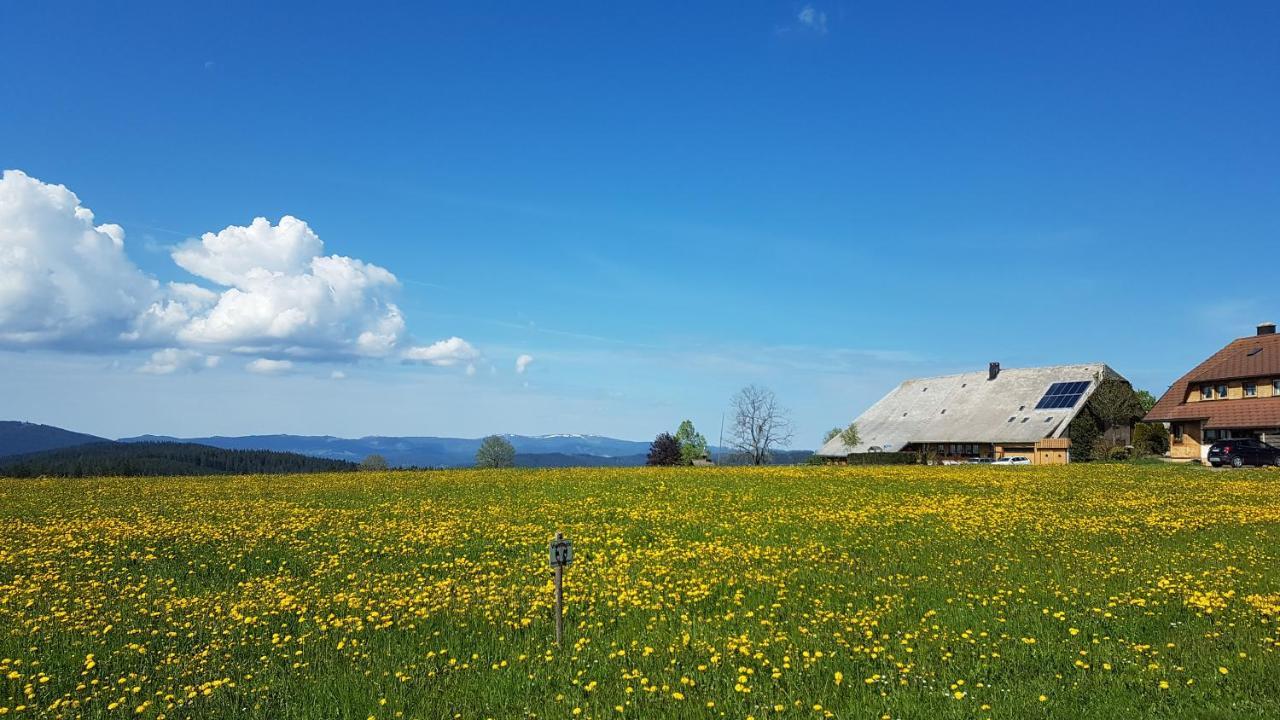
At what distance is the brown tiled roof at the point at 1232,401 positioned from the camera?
53281mm

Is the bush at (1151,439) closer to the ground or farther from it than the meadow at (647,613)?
farther from it

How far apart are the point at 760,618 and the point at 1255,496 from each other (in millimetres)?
27173

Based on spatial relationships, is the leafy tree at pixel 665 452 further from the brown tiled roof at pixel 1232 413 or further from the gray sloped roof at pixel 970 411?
the brown tiled roof at pixel 1232 413

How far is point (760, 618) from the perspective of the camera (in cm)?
1198

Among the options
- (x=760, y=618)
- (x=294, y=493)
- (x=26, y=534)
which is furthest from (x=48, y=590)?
(x=294, y=493)

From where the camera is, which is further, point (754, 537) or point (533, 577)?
point (754, 537)


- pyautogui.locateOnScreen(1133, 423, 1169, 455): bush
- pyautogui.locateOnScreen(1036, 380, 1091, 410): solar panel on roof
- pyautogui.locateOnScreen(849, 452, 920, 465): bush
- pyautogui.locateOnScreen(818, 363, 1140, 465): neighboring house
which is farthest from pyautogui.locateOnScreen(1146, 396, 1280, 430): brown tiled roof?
pyautogui.locateOnScreen(849, 452, 920, 465): bush

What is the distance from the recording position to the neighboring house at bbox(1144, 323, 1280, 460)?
53469 millimetres

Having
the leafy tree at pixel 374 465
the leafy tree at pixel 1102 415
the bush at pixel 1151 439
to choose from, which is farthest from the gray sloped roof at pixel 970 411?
the leafy tree at pixel 374 465

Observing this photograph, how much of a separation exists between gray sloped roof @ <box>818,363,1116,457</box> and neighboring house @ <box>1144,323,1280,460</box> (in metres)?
9.36

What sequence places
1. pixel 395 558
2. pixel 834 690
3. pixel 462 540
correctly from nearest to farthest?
pixel 834 690 < pixel 395 558 < pixel 462 540

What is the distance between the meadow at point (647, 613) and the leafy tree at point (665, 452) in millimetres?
74834

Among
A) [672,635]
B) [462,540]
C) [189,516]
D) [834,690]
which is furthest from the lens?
[189,516]

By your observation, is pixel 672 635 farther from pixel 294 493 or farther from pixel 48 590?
pixel 294 493
